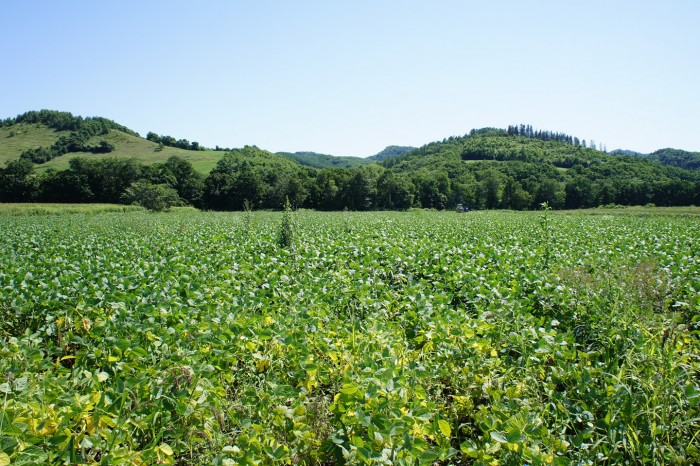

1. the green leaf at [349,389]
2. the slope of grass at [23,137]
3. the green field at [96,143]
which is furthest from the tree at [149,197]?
the slope of grass at [23,137]

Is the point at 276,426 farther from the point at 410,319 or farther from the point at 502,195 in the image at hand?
the point at 502,195

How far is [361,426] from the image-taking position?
8.18 ft

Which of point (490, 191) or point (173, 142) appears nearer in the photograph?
point (490, 191)

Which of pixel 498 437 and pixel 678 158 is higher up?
pixel 678 158

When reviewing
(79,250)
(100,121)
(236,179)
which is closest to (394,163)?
(236,179)

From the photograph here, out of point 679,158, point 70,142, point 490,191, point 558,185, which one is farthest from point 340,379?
point 679,158

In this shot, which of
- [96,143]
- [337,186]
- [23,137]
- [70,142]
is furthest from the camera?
[23,137]

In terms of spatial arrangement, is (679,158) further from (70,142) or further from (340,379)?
(70,142)

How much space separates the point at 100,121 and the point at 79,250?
144659 millimetres

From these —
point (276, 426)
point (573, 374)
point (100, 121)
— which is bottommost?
point (276, 426)

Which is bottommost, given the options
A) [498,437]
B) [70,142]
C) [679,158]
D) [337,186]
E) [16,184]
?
[498,437]

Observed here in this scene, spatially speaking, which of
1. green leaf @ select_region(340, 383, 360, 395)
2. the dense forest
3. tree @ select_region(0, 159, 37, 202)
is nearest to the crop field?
green leaf @ select_region(340, 383, 360, 395)

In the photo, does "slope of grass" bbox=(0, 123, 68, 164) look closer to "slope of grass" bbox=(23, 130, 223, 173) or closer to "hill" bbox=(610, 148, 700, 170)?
"slope of grass" bbox=(23, 130, 223, 173)

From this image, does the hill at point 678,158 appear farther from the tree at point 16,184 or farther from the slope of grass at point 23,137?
the slope of grass at point 23,137
